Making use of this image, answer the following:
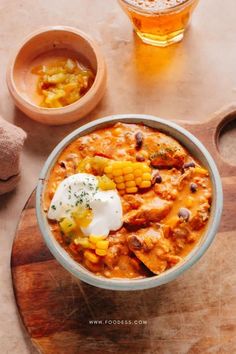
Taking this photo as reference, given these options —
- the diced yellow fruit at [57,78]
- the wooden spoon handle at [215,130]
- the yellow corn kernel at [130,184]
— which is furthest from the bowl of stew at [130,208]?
the diced yellow fruit at [57,78]

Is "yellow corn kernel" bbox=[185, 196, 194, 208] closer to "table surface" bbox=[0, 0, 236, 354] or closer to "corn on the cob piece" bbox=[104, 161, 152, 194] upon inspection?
"corn on the cob piece" bbox=[104, 161, 152, 194]

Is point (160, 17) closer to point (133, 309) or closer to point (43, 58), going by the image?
point (43, 58)

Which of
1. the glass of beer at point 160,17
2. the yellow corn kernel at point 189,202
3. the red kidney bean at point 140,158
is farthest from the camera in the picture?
the glass of beer at point 160,17

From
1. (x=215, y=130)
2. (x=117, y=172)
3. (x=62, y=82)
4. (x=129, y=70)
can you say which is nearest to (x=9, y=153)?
(x=62, y=82)

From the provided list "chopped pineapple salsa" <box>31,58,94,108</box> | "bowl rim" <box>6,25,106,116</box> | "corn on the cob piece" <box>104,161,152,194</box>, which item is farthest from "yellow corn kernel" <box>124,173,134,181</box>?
"chopped pineapple salsa" <box>31,58,94,108</box>

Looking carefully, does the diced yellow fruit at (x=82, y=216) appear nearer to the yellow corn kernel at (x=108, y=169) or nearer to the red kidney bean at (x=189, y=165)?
the yellow corn kernel at (x=108, y=169)

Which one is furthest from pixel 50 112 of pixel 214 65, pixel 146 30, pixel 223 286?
pixel 223 286
